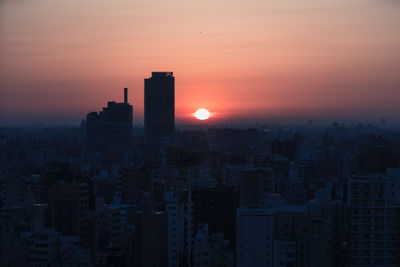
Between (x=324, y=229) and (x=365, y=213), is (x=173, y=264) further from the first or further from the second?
(x=365, y=213)

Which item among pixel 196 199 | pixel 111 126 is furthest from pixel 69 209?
pixel 111 126

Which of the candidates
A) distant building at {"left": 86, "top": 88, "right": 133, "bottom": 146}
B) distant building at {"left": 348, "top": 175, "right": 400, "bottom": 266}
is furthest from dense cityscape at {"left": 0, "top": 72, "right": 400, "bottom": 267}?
distant building at {"left": 86, "top": 88, "right": 133, "bottom": 146}

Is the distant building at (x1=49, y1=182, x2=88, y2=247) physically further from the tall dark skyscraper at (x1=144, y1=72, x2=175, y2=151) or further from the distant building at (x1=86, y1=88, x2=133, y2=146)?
the distant building at (x1=86, y1=88, x2=133, y2=146)

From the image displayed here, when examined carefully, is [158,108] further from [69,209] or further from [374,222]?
[374,222]

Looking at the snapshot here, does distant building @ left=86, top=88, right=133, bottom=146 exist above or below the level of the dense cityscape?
above

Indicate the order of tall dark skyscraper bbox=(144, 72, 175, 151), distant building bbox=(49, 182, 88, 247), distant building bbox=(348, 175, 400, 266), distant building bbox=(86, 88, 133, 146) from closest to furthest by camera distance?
1. distant building bbox=(348, 175, 400, 266)
2. distant building bbox=(49, 182, 88, 247)
3. tall dark skyscraper bbox=(144, 72, 175, 151)
4. distant building bbox=(86, 88, 133, 146)

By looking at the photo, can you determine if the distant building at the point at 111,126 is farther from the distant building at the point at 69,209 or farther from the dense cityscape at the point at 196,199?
the distant building at the point at 69,209

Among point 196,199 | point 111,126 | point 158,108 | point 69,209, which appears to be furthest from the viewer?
point 111,126
